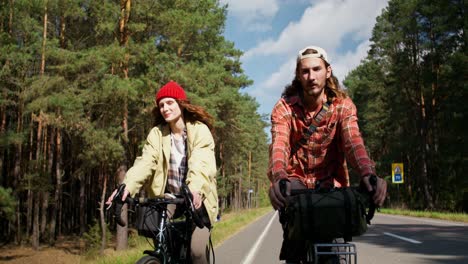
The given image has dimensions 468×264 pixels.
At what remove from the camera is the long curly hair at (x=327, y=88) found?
3.04m

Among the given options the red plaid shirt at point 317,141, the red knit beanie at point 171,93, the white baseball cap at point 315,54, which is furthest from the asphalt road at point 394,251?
the white baseball cap at point 315,54

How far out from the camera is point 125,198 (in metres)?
3.29

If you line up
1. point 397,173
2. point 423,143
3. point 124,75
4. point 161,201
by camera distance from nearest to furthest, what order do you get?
point 161,201
point 124,75
point 397,173
point 423,143

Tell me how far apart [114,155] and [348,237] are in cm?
1586

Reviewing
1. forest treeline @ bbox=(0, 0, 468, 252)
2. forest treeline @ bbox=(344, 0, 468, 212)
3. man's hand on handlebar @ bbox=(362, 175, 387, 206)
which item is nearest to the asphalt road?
man's hand on handlebar @ bbox=(362, 175, 387, 206)

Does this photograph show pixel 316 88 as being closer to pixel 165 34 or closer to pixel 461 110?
pixel 165 34

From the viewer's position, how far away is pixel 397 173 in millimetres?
32375

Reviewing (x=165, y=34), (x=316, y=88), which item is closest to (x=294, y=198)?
(x=316, y=88)

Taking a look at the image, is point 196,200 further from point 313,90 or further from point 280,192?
point 313,90

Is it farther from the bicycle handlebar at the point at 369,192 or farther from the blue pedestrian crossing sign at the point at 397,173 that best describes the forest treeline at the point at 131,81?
the bicycle handlebar at the point at 369,192

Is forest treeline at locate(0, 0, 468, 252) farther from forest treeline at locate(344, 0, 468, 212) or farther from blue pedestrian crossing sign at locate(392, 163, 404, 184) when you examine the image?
blue pedestrian crossing sign at locate(392, 163, 404, 184)

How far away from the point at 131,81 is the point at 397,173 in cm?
2249

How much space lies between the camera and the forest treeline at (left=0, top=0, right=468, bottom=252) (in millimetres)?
17156

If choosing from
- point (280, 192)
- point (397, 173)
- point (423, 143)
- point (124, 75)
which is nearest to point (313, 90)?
point (280, 192)
